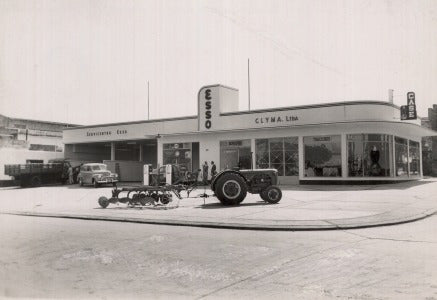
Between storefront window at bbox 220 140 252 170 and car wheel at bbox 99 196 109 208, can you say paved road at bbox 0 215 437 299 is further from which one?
storefront window at bbox 220 140 252 170

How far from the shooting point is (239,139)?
29500mm

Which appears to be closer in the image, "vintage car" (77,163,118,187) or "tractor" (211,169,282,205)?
"tractor" (211,169,282,205)

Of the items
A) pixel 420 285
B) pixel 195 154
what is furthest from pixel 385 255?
pixel 195 154

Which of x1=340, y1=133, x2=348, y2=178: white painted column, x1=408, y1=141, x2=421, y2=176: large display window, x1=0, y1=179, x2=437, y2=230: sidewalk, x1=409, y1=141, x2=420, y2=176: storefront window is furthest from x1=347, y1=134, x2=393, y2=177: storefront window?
x1=0, y1=179, x2=437, y2=230: sidewalk

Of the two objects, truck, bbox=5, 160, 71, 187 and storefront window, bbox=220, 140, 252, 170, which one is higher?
storefront window, bbox=220, 140, 252, 170

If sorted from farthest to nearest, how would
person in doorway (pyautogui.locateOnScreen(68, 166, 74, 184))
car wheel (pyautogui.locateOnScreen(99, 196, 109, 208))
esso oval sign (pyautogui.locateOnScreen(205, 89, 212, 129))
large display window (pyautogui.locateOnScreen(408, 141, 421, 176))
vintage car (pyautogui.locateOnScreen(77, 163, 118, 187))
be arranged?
person in doorway (pyautogui.locateOnScreen(68, 166, 74, 184))
large display window (pyautogui.locateOnScreen(408, 141, 421, 176))
esso oval sign (pyautogui.locateOnScreen(205, 89, 212, 129))
vintage car (pyautogui.locateOnScreen(77, 163, 118, 187))
car wheel (pyautogui.locateOnScreen(99, 196, 109, 208))

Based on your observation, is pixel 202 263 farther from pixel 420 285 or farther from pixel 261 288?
pixel 420 285

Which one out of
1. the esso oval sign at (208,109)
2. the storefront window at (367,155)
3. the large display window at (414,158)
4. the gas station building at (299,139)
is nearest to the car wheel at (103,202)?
the gas station building at (299,139)

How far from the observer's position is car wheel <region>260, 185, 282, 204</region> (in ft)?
50.5

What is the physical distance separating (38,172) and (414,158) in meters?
28.9

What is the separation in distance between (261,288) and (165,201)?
10916mm

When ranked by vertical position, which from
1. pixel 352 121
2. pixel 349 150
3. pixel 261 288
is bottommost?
pixel 261 288

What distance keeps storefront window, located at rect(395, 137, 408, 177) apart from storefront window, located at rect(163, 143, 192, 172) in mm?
14362

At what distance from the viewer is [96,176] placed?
30344 mm
